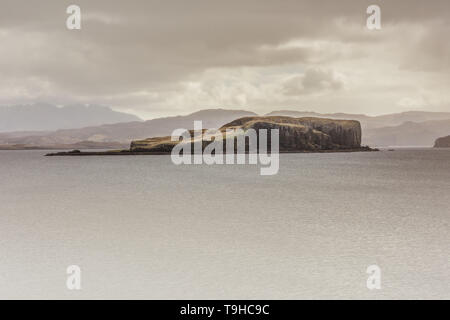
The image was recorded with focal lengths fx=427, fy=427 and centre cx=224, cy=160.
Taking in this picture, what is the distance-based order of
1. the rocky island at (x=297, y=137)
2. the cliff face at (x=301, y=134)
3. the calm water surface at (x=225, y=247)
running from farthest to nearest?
the cliff face at (x=301, y=134) → the rocky island at (x=297, y=137) → the calm water surface at (x=225, y=247)

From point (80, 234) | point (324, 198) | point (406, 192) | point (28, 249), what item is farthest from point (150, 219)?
point (406, 192)

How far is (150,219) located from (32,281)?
1088 centimetres

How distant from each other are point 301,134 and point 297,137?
6.86 feet

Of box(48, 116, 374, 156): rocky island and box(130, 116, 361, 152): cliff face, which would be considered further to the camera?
box(130, 116, 361, 152): cliff face

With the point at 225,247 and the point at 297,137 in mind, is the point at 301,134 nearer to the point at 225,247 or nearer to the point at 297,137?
the point at 297,137

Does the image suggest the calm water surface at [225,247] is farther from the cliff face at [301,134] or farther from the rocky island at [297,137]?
the cliff face at [301,134]

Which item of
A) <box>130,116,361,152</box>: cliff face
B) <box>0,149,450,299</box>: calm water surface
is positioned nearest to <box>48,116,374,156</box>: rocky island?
<box>130,116,361,152</box>: cliff face

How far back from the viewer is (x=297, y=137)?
15500 cm

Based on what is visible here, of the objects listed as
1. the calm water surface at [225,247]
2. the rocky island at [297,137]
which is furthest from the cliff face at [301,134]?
the calm water surface at [225,247]

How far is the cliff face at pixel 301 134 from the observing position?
146 metres

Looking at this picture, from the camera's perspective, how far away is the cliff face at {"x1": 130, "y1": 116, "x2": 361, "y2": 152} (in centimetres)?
14645

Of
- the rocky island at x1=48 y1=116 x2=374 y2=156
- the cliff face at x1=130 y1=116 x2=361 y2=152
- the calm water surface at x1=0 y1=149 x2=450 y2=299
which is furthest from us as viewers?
the cliff face at x1=130 y1=116 x2=361 y2=152

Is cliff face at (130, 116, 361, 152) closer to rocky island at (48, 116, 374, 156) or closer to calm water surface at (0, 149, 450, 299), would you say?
rocky island at (48, 116, 374, 156)
